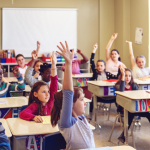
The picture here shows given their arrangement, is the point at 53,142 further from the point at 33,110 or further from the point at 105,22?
the point at 105,22

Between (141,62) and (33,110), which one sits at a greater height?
(141,62)

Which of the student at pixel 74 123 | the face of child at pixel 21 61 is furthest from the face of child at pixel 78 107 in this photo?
the face of child at pixel 21 61

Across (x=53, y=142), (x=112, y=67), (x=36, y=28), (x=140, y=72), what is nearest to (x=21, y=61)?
(x=112, y=67)

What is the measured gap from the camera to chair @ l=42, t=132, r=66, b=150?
166 centimetres

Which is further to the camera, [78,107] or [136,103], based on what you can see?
[136,103]

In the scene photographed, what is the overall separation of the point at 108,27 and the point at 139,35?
58.7 inches

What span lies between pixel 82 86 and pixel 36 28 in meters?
3.05

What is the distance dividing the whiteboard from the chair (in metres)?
5.77

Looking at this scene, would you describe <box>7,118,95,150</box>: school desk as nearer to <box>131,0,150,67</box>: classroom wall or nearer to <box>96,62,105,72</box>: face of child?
<box>96,62,105,72</box>: face of child

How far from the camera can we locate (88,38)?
7707 millimetres

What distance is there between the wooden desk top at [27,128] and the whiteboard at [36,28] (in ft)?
17.5

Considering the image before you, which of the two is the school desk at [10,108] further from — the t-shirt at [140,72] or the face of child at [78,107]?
the t-shirt at [140,72]

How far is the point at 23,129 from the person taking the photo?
1.89m

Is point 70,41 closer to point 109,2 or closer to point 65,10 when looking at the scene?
point 65,10
